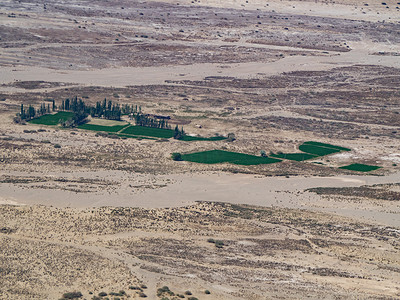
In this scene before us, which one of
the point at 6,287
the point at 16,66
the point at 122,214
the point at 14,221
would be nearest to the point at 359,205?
the point at 122,214

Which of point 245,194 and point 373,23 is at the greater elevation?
point 373,23

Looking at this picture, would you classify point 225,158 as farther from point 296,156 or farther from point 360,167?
point 360,167

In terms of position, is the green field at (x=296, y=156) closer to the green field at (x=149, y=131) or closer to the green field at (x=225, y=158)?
the green field at (x=225, y=158)

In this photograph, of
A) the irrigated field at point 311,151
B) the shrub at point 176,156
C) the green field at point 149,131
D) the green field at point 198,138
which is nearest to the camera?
the shrub at point 176,156

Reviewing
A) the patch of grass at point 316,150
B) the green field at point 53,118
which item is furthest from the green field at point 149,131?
the patch of grass at point 316,150

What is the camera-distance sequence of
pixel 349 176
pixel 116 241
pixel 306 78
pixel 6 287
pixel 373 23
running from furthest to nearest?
1. pixel 373 23
2. pixel 306 78
3. pixel 349 176
4. pixel 116 241
5. pixel 6 287

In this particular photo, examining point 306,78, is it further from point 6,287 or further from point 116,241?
point 6,287

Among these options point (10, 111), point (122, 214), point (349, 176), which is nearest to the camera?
point (122, 214)
